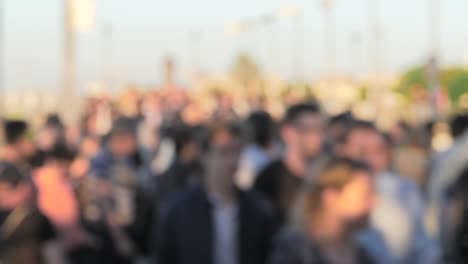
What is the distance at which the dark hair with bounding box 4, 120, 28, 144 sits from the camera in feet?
27.2

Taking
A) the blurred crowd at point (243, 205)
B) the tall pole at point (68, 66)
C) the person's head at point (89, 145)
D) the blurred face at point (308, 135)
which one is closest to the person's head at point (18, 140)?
the blurred crowd at point (243, 205)

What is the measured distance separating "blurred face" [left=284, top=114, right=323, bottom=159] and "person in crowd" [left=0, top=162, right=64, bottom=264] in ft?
5.61

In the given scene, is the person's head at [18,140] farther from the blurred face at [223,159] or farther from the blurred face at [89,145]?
the blurred face at [223,159]

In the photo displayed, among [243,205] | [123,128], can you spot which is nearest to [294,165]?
[243,205]

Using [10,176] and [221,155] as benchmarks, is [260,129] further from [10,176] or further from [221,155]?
[221,155]

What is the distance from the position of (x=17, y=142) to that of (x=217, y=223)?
4193mm

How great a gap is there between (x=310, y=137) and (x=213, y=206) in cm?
158

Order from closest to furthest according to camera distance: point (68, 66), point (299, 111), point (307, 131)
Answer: point (307, 131)
point (299, 111)
point (68, 66)

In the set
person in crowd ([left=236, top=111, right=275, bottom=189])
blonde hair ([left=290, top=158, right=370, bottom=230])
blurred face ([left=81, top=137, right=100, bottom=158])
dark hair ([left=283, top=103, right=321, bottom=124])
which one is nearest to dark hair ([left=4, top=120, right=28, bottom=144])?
blurred face ([left=81, top=137, right=100, bottom=158])

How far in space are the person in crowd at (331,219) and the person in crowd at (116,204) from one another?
241 centimetres

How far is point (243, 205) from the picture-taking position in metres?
4.52

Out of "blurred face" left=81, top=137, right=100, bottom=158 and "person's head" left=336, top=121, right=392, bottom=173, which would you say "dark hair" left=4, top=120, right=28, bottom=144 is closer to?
"blurred face" left=81, top=137, right=100, bottom=158

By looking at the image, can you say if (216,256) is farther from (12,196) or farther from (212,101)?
(212,101)

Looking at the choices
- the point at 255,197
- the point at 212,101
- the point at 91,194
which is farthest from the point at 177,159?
the point at 212,101
